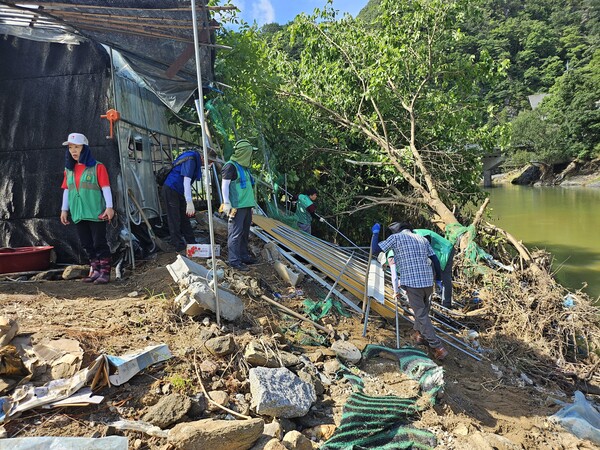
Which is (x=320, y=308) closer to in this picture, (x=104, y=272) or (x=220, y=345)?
(x=220, y=345)

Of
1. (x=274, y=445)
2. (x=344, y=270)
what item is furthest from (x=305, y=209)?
(x=274, y=445)

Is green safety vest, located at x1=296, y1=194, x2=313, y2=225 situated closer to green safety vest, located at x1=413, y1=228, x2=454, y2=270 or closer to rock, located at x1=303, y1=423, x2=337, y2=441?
green safety vest, located at x1=413, y1=228, x2=454, y2=270

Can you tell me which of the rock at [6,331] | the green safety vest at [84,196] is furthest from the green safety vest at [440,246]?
the rock at [6,331]

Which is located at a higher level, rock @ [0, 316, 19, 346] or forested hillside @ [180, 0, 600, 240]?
forested hillside @ [180, 0, 600, 240]

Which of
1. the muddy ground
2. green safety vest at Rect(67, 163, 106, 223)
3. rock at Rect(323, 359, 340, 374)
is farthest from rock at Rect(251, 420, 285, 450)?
green safety vest at Rect(67, 163, 106, 223)

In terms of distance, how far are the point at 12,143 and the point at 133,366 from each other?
3943 mm

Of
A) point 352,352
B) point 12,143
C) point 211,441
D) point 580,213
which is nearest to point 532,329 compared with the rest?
point 352,352

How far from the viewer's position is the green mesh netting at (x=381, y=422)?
8.71 feet

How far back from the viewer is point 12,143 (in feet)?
17.0

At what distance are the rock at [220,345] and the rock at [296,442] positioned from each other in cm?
80

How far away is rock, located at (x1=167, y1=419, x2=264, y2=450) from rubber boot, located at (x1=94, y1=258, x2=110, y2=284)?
2537mm

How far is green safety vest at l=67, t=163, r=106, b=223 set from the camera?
4.36m

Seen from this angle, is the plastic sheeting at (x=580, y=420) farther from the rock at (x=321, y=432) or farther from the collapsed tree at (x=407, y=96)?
the collapsed tree at (x=407, y=96)

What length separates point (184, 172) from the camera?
5.16 m
